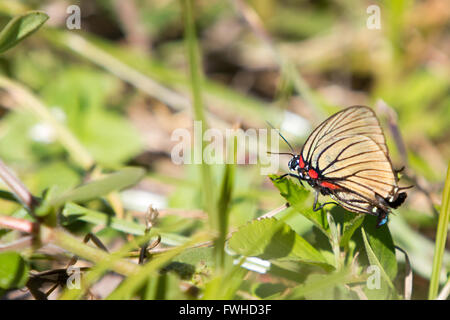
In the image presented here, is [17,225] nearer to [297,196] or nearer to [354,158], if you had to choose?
[297,196]

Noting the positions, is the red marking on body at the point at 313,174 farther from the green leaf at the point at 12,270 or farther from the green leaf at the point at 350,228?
the green leaf at the point at 12,270

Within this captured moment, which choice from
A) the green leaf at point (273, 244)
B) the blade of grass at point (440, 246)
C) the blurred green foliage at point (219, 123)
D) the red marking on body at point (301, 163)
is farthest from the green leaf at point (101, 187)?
the blade of grass at point (440, 246)

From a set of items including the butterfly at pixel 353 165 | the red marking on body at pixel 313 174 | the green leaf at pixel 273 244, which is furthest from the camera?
the red marking on body at pixel 313 174

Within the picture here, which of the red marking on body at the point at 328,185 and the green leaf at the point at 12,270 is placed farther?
the red marking on body at the point at 328,185

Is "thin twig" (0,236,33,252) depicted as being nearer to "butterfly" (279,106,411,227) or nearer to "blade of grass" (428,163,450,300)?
"butterfly" (279,106,411,227)

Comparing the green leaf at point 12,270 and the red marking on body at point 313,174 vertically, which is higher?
the red marking on body at point 313,174
